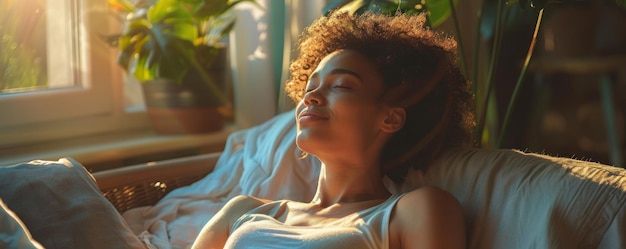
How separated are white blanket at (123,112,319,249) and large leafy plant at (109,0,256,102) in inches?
14.2

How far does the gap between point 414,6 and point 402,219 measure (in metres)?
0.70

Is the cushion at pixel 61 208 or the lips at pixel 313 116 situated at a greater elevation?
the lips at pixel 313 116

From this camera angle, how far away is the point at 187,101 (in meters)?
2.38

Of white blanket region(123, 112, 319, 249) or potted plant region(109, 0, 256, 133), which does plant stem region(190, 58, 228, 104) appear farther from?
white blanket region(123, 112, 319, 249)

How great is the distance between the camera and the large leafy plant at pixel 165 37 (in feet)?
7.28

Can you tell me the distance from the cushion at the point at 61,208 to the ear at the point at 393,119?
471 millimetres

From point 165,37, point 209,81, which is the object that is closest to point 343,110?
point 165,37

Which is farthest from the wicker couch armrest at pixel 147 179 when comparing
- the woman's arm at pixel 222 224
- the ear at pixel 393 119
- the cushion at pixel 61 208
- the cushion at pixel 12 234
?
the ear at pixel 393 119

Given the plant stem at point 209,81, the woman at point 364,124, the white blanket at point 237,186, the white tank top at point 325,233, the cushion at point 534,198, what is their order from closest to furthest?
1. the cushion at point 534,198
2. the white tank top at point 325,233
3. the woman at point 364,124
4. the white blanket at point 237,186
5. the plant stem at point 209,81

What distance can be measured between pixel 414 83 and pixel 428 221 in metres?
0.29

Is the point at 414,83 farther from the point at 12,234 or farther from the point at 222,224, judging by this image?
the point at 12,234

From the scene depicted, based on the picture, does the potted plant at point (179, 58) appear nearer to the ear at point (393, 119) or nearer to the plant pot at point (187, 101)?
the plant pot at point (187, 101)

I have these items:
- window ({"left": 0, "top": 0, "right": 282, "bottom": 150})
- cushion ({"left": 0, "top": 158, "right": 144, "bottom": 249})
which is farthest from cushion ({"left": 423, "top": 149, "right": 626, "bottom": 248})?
window ({"left": 0, "top": 0, "right": 282, "bottom": 150})

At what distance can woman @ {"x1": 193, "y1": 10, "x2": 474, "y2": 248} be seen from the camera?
1.42m
